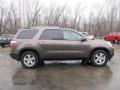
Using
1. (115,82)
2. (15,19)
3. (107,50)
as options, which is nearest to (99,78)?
(115,82)

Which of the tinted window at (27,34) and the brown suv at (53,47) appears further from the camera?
the tinted window at (27,34)

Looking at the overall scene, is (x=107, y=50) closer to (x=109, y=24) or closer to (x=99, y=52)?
(x=99, y=52)

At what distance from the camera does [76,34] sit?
35.5 feet

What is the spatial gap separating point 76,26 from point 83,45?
49601mm

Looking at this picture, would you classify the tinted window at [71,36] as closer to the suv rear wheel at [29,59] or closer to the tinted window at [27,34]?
the tinted window at [27,34]

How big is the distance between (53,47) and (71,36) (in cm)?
94

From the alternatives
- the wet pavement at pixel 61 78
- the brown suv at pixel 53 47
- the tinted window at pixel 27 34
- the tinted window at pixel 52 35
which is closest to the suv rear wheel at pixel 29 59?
the brown suv at pixel 53 47

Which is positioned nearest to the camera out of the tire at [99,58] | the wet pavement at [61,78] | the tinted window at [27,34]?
the wet pavement at [61,78]

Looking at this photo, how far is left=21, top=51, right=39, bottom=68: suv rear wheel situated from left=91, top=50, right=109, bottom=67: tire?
248 centimetres

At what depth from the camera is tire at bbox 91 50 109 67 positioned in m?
10.8

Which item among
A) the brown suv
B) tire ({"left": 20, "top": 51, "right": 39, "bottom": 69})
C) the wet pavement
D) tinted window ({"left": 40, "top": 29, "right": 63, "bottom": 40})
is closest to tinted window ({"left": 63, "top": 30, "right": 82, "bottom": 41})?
the brown suv

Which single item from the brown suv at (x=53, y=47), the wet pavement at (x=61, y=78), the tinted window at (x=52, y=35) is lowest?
the wet pavement at (x=61, y=78)

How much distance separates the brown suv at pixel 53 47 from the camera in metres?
10.5

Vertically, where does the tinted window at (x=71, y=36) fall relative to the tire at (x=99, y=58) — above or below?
above
